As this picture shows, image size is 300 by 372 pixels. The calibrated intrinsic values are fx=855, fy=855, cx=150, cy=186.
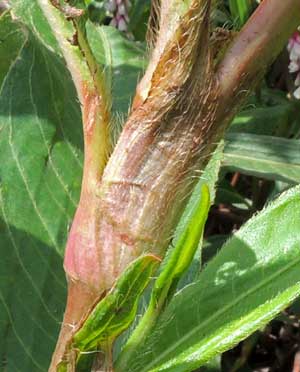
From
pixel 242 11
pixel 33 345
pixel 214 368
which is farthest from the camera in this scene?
pixel 214 368

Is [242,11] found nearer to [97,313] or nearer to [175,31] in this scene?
[175,31]

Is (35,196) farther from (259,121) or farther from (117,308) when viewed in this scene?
(259,121)

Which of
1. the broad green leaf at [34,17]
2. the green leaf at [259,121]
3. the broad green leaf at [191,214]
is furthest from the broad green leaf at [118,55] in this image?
the broad green leaf at [191,214]

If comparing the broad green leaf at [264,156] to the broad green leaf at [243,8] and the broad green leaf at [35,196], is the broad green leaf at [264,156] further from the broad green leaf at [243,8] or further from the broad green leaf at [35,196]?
the broad green leaf at [35,196]

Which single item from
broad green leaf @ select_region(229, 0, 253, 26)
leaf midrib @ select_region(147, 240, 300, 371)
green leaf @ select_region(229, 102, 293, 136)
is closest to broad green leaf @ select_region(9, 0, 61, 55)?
broad green leaf @ select_region(229, 0, 253, 26)

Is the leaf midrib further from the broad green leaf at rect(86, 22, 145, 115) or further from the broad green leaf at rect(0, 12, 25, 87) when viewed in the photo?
the broad green leaf at rect(86, 22, 145, 115)

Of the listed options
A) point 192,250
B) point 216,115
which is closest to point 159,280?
point 192,250
